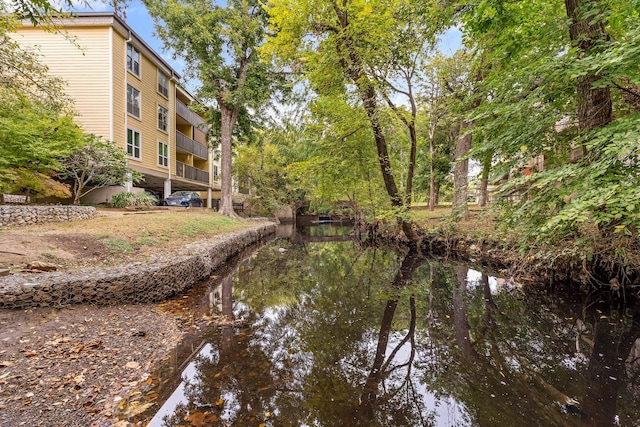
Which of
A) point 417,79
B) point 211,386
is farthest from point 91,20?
point 211,386

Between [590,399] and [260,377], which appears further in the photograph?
[260,377]

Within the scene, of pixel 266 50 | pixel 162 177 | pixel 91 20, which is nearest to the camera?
pixel 266 50

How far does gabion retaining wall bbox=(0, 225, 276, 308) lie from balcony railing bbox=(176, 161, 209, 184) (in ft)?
56.1

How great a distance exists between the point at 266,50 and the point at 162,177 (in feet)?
45.6

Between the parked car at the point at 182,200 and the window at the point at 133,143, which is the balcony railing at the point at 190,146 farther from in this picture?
the window at the point at 133,143

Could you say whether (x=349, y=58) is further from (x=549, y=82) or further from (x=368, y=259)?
(x=368, y=259)

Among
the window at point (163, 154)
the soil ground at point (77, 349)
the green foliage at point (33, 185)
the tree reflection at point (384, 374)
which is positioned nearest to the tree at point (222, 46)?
the window at point (163, 154)

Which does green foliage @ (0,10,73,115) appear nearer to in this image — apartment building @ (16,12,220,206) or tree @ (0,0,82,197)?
tree @ (0,0,82,197)

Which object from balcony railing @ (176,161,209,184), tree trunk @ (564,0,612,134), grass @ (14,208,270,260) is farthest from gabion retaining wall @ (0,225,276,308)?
balcony railing @ (176,161,209,184)

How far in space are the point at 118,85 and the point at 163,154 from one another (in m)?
5.37

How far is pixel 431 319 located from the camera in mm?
5992

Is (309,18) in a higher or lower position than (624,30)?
higher

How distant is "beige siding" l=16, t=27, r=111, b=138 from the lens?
1559 cm

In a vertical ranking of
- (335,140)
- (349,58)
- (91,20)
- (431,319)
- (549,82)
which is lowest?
(431,319)
